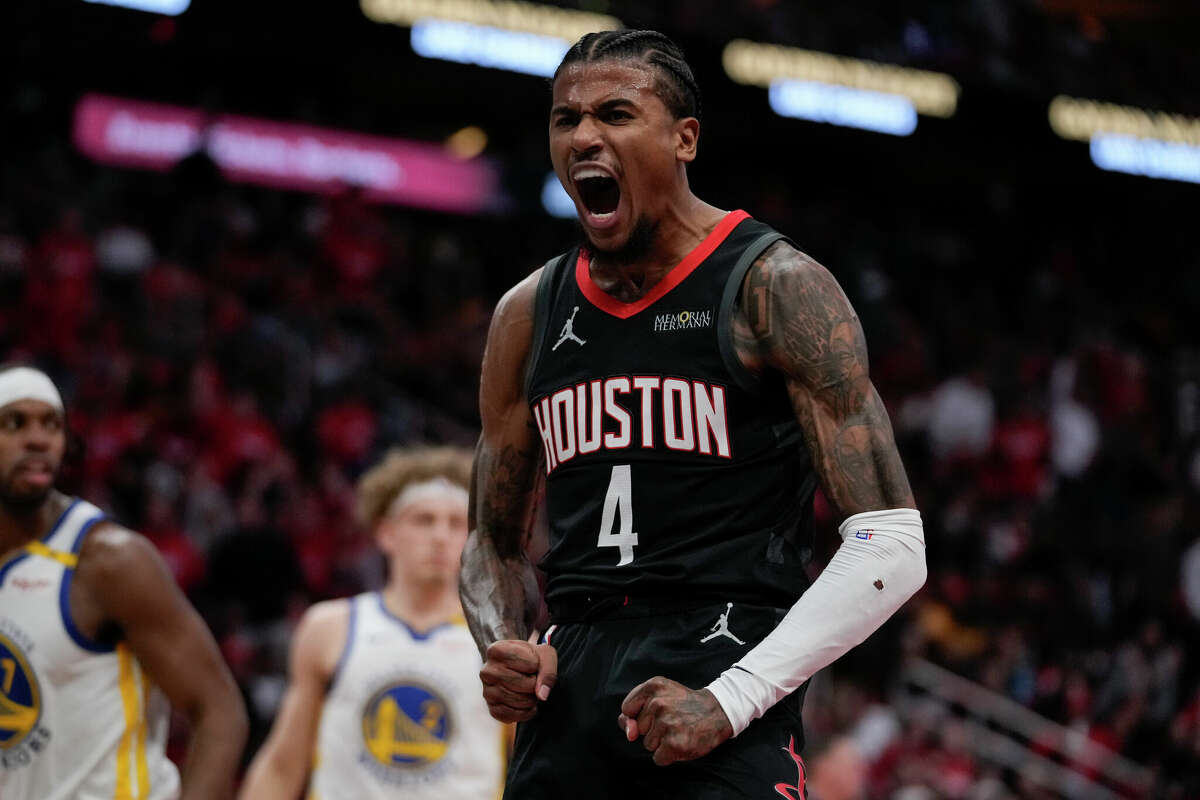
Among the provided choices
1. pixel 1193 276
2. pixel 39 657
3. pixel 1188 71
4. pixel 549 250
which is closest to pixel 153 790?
pixel 39 657

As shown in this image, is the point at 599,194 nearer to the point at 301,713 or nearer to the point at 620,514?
the point at 620,514

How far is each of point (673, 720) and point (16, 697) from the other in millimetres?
2239

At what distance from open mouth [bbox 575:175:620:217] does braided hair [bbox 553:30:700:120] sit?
0.61 ft

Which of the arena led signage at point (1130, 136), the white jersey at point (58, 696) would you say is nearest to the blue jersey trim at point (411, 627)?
the white jersey at point (58, 696)

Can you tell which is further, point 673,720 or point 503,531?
point 503,531

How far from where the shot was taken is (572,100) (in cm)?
301

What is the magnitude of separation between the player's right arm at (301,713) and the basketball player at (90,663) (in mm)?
1532

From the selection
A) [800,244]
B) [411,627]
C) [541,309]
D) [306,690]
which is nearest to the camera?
[541,309]

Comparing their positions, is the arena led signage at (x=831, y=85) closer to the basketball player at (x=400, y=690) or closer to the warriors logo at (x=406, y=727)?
the basketball player at (x=400, y=690)

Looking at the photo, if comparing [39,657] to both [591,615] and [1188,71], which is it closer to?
[591,615]

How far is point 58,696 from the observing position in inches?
162

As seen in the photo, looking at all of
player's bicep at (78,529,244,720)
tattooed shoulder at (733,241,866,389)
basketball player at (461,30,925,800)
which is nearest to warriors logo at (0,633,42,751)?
player's bicep at (78,529,244,720)

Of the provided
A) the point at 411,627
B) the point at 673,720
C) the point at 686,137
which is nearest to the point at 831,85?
the point at 411,627

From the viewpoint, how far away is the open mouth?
2996mm
